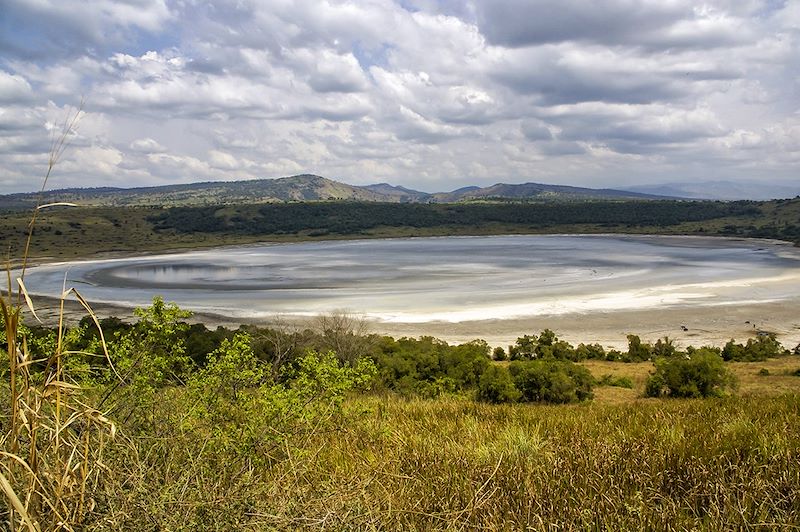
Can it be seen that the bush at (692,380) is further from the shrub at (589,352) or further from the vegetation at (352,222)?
the vegetation at (352,222)

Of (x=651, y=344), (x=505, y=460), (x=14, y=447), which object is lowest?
(x=651, y=344)

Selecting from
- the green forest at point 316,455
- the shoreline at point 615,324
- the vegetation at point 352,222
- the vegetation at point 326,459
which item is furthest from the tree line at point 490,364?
the vegetation at point 352,222

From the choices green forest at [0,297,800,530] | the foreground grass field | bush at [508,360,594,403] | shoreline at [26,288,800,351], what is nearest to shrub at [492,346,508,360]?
shoreline at [26,288,800,351]

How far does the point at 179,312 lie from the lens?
→ 22.5 feet

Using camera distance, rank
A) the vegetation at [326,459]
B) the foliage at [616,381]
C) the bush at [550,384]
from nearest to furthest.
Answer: the vegetation at [326,459] → the bush at [550,384] → the foliage at [616,381]

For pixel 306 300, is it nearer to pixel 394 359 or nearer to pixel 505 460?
pixel 394 359

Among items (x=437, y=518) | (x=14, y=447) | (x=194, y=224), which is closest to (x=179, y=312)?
(x=437, y=518)

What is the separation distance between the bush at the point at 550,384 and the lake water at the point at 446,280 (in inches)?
815

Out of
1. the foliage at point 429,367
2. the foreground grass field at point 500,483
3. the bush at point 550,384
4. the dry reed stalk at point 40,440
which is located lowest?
the foliage at point 429,367

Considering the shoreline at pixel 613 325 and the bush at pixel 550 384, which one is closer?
the bush at pixel 550 384

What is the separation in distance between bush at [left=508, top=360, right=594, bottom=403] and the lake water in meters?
20.7

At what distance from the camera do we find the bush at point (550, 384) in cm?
1811

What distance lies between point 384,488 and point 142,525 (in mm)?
1720

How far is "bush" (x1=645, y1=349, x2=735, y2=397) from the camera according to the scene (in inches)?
727
